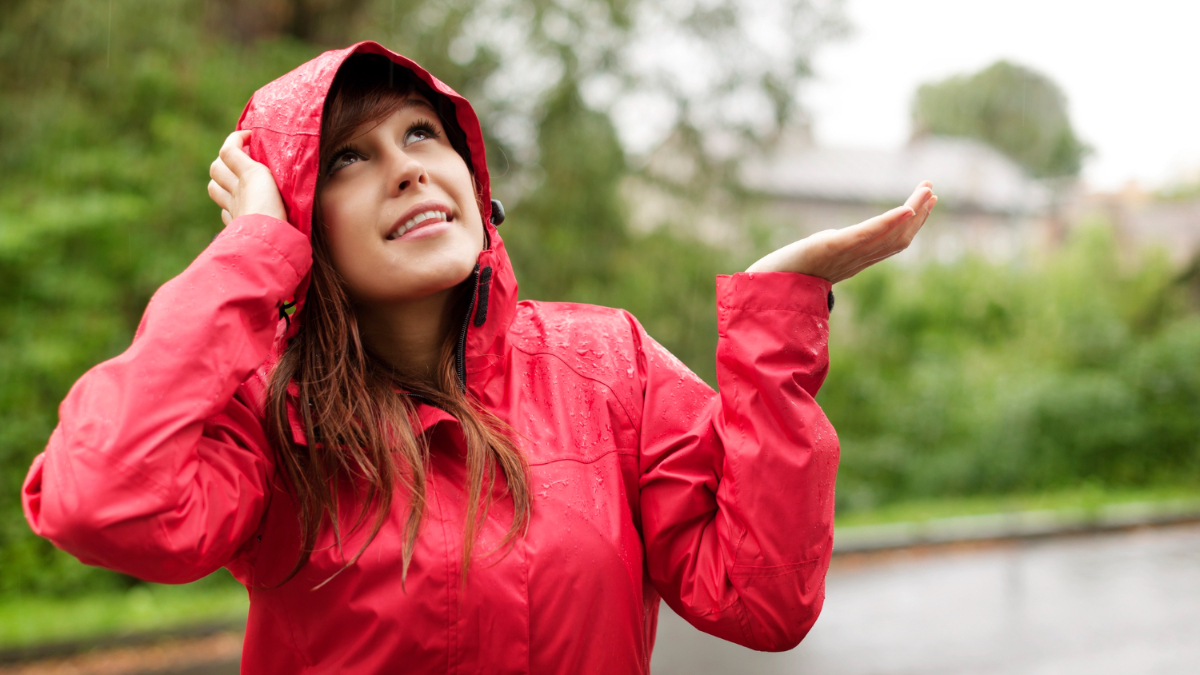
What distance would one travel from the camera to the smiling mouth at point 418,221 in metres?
1.84

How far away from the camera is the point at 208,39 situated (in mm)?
7867

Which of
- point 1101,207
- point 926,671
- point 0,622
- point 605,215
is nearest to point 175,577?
point 926,671

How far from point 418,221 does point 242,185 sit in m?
0.35

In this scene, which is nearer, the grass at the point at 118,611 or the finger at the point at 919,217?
the finger at the point at 919,217

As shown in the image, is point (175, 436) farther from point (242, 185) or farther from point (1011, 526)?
point (1011, 526)

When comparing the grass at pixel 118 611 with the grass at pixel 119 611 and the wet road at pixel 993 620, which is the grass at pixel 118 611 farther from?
the wet road at pixel 993 620

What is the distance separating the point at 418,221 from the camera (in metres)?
1.85

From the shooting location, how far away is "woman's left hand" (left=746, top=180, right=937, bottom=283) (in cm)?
162

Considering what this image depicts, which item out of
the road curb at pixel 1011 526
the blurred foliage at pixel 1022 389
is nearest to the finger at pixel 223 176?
the road curb at pixel 1011 526

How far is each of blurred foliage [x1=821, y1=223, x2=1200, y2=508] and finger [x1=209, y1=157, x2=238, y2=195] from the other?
11133 millimetres

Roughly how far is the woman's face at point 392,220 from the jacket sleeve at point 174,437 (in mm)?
172

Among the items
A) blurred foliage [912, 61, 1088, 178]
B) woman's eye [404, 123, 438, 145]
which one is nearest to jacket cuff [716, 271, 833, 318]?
woman's eye [404, 123, 438, 145]

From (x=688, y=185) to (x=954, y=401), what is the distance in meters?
6.22

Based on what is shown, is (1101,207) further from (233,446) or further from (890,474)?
(233,446)
